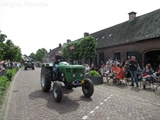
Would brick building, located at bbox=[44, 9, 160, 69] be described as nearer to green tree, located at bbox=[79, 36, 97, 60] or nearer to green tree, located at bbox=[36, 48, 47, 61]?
green tree, located at bbox=[79, 36, 97, 60]

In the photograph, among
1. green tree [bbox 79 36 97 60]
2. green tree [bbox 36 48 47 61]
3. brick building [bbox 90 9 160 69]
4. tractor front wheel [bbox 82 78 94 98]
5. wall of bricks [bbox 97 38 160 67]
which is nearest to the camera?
tractor front wheel [bbox 82 78 94 98]

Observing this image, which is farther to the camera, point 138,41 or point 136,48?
point 136,48

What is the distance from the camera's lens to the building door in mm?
15078

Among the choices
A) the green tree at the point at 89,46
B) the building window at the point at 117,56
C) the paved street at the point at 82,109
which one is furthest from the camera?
the green tree at the point at 89,46

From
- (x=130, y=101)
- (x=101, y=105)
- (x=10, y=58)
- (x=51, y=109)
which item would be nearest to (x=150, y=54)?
(x=130, y=101)

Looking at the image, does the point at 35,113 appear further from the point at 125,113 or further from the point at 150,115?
the point at 150,115

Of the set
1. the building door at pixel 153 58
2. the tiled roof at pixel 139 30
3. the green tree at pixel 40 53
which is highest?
the green tree at pixel 40 53

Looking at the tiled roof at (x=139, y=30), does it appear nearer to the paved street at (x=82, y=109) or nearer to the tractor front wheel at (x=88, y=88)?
the tractor front wheel at (x=88, y=88)

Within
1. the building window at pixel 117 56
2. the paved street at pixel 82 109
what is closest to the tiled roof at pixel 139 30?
the building window at pixel 117 56

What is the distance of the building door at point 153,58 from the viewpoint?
1508cm

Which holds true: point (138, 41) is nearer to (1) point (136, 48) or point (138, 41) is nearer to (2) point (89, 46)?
(1) point (136, 48)

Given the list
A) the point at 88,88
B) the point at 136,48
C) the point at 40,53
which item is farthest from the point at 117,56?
the point at 40,53

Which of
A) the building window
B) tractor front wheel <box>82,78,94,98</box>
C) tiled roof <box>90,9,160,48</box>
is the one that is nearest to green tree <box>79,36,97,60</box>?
tiled roof <box>90,9,160,48</box>

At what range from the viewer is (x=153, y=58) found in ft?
51.3
